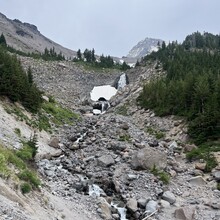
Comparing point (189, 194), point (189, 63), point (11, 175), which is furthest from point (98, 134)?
point (189, 63)

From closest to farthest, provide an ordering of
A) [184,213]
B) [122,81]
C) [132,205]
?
1. [184,213]
2. [132,205]
3. [122,81]

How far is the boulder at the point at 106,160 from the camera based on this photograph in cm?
2895

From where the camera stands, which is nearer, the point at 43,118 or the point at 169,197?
the point at 169,197

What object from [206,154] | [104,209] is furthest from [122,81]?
[104,209]

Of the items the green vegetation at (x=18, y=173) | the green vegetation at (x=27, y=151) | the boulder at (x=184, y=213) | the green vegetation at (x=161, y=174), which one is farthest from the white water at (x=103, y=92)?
the green vegetation at (x=18, y=173)

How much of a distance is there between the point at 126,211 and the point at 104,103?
197 feet

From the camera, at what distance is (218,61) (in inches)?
3253

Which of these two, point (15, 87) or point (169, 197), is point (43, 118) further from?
point (169, 197)

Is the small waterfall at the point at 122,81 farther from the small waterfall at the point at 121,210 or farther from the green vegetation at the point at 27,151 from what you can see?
the small waterfall at the point at 121,210

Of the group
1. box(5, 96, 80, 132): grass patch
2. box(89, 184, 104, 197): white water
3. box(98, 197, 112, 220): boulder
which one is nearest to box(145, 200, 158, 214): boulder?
box(98, 197, 112, 220): boulder

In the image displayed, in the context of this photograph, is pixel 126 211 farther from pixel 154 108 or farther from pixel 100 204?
pixel 154 108

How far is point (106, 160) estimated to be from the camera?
2942 cm

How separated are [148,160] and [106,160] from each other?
3814 mm

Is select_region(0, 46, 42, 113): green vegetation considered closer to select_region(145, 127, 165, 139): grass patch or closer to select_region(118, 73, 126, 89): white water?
select_region(145, 127, 165, 139): grass patch
